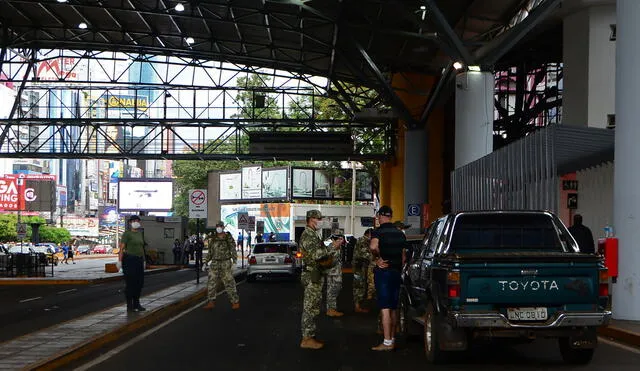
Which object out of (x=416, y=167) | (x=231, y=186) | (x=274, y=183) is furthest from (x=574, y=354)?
(x=231, y=186)

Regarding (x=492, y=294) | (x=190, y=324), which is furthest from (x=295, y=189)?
(x=492, y=294)

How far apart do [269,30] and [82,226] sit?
8767 cm

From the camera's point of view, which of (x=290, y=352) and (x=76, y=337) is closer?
(x=290, y=352)

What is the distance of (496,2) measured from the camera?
96.4 ft

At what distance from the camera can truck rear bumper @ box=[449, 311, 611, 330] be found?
988 centimetres

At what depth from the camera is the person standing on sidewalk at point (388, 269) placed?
39.2 feet

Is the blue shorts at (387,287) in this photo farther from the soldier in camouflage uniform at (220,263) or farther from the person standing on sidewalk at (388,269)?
the soldier in camouflage uniform at (220,263)

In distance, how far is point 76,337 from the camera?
1316cm

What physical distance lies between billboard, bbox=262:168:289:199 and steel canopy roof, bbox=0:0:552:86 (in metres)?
36.3

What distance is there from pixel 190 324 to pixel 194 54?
93.9 ft

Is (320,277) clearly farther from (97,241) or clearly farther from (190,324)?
(97,241)

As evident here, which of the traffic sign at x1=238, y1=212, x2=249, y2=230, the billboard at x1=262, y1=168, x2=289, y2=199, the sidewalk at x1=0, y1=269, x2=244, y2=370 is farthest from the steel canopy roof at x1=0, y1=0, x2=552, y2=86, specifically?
the billboard at x1=262, y1=168, x2=289, y2=199

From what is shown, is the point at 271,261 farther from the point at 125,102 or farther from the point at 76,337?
the point at 125,102

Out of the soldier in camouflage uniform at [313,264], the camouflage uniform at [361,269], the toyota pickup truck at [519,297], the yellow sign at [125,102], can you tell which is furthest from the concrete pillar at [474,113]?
the yellow sign at [125,102]
